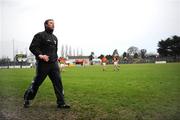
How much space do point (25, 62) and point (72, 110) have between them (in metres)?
73.0

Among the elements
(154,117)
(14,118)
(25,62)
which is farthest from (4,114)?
(25,62)

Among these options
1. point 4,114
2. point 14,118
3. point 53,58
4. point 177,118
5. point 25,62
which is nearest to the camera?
point 177,118

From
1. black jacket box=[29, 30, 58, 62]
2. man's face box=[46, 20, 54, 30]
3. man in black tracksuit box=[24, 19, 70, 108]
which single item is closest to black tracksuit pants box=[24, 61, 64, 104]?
man in black tracksuit box=[24, 19, 70, 108]

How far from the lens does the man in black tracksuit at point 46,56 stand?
836 centimetres

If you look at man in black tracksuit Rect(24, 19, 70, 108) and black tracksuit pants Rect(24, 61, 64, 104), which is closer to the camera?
man in black tracksuit Rect(24, 19, 70, 108)

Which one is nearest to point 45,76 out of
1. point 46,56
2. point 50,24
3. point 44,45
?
point 46,56

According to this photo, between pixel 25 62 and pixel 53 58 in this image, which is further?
pixel 25 62

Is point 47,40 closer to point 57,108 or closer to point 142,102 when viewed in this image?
point 57,108

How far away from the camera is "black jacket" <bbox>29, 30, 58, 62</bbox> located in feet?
27.5

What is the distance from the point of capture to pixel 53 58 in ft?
28.0

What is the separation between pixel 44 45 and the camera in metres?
8.43

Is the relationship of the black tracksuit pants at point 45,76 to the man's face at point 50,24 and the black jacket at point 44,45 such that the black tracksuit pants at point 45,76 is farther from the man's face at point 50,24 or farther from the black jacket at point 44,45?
the man's face at point 50,24

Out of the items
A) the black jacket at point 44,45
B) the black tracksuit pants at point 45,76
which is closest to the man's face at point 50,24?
the black jacket at point 44,45

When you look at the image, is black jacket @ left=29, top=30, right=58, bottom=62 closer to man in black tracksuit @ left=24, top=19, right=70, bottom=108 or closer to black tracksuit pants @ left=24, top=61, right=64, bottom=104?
man in black tracksuit @ left=24, top=19, right=70, bottom=108
